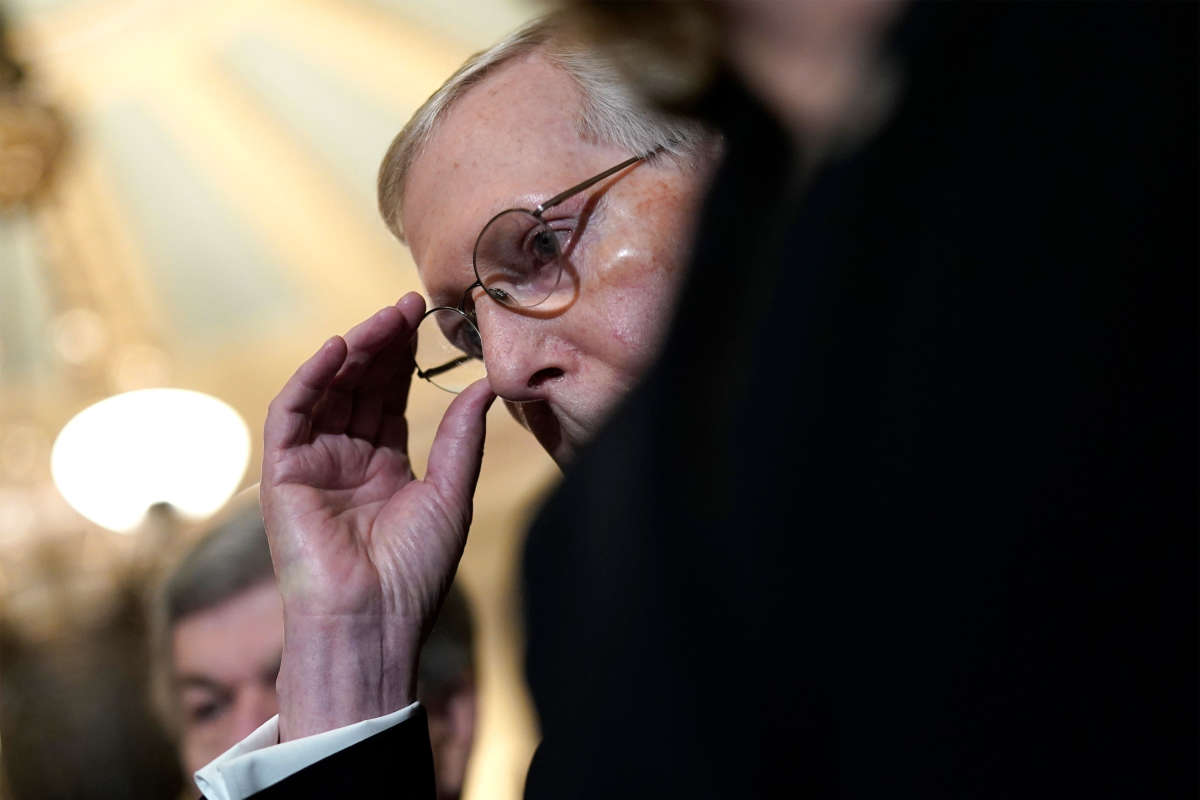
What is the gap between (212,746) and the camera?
5.21 ft

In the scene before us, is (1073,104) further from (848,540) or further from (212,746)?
(212,746)

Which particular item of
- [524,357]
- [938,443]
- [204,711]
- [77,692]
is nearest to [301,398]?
[524,357]

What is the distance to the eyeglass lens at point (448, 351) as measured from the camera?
118cm

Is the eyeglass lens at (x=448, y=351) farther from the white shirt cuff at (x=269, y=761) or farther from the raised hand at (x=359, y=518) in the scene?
the white shirt cuff at (x=269, y=761)

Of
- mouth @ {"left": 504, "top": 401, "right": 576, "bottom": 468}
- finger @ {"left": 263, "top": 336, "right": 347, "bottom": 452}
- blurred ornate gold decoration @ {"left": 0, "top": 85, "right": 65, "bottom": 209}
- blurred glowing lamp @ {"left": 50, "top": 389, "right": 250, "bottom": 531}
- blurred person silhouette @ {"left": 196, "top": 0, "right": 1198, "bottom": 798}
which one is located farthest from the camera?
blurred ornate gold decoration @ {"left": 0, "top": 85, "right": 65, "bottom": 209}

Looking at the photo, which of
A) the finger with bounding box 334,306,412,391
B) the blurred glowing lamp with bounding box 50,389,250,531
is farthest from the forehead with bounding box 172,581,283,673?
the blurred glowing lamp with bounding box 50,389,250,531

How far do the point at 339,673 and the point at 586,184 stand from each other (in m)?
0.49

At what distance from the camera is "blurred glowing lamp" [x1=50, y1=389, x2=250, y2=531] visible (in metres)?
4.53

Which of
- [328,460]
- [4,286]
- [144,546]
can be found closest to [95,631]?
[144,546]

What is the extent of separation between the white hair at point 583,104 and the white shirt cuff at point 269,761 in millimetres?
554

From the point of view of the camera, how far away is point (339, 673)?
1007mm

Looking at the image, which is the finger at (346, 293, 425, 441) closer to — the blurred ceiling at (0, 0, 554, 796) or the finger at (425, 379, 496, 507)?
the finger at (425, 379, 496, 507)

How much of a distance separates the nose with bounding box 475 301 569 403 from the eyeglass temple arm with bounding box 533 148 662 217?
99mm

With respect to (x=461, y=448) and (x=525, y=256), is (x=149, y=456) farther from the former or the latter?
(x=525, y=256)
